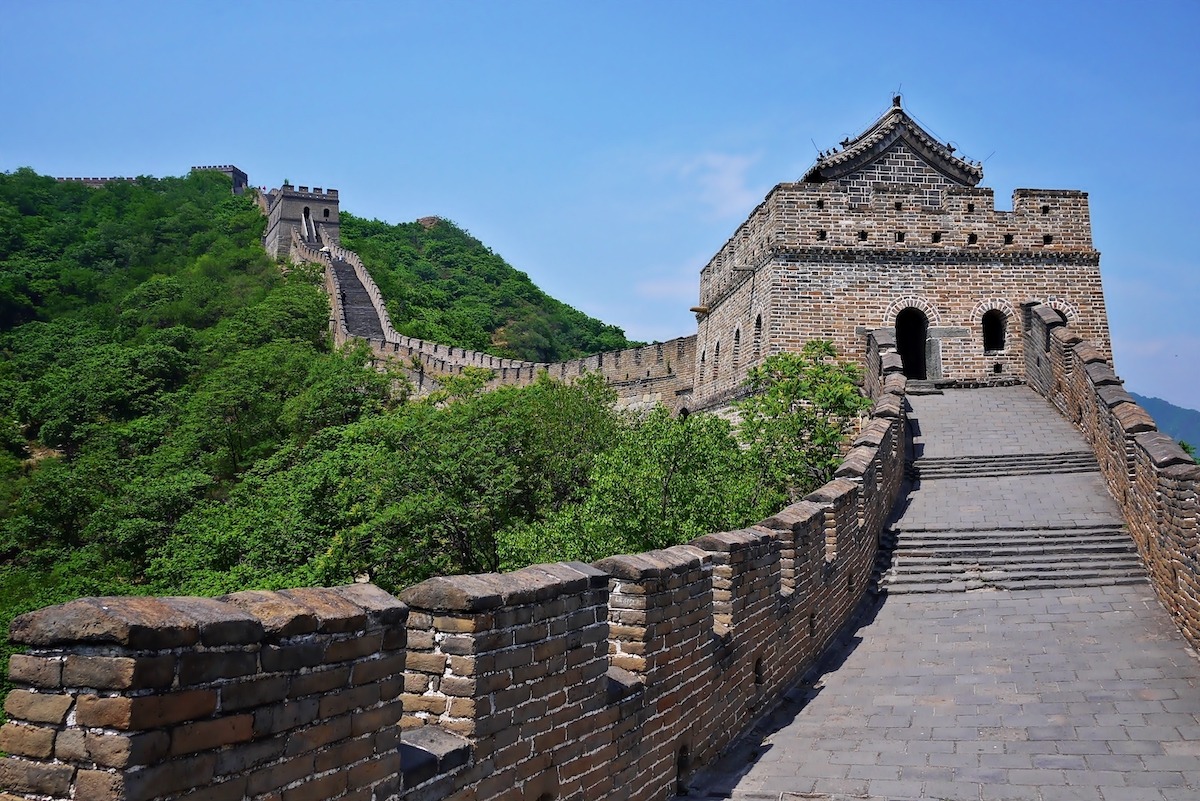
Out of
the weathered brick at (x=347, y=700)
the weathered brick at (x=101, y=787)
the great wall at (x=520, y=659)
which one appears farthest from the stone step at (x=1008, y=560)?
the weathered brick at (x=101, y=787)

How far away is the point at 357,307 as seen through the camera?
184 ft

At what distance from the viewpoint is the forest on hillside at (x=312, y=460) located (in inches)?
581

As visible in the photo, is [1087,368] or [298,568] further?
[298,568]

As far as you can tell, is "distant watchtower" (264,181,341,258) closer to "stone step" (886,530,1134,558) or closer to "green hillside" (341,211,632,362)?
"green hillside" (341,211,632,362)

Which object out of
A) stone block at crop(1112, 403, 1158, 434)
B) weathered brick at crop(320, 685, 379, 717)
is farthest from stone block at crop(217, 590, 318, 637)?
stone block at crop(1112, 403, 1158, 434)

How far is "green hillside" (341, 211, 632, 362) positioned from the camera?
2593 inches

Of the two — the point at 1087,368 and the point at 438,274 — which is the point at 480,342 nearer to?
the point at 438,274

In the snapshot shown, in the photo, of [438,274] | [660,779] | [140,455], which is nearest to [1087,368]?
[660,779]

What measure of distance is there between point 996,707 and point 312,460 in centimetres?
1979

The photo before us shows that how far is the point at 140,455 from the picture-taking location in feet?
120

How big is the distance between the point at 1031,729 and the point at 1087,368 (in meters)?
9.25

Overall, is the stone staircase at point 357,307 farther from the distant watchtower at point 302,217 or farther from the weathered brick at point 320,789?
the weathered brick at point 320,789

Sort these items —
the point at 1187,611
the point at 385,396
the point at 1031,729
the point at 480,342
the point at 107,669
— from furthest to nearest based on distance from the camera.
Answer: the point at 480,342
the point at 385,396
the point at 1187,611
the point at 1031,729
the point at 107,669

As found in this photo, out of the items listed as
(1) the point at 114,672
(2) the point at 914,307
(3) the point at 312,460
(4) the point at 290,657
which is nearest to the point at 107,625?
(1) the point at 114,672
